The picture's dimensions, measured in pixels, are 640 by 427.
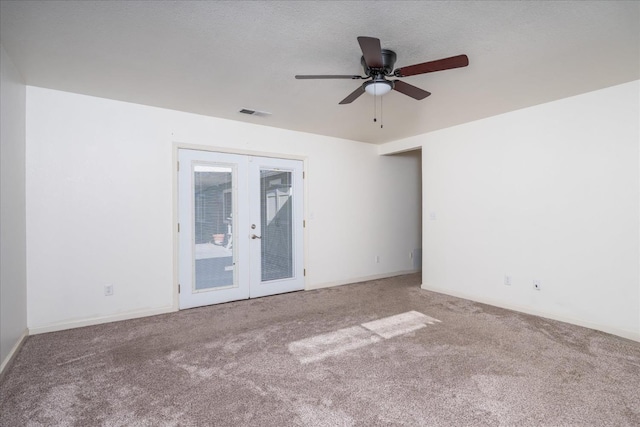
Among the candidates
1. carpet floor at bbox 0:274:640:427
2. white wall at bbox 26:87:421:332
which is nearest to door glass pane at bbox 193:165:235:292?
white wall at bbox 26:87:421:332

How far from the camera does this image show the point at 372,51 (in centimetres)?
209

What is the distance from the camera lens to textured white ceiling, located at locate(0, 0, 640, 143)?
6.69ft

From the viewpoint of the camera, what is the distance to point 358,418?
75.2 inches

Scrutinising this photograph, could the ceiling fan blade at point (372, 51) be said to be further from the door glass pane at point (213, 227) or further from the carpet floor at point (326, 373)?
the door glass pane at point (213, 227)

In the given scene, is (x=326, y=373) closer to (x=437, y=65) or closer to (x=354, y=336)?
(x=354, y=336)

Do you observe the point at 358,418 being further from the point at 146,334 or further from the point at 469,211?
the point at 469,211

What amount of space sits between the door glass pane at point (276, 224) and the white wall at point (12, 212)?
8.51ft

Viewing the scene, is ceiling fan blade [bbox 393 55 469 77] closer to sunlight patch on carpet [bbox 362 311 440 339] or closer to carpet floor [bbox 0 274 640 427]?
carpet floor [bbox 0 274 640 427]

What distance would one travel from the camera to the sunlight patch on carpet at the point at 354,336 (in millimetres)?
2793

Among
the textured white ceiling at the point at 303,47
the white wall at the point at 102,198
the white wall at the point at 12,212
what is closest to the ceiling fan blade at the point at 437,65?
the textured white ceiling at the point at 303,47

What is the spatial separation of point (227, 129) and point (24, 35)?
226 cm

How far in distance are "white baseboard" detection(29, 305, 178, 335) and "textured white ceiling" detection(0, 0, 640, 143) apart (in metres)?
2.44

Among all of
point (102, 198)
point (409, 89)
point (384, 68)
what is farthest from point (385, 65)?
Result: point (102, 198)

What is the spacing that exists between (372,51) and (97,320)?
151 inches
